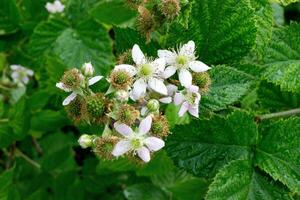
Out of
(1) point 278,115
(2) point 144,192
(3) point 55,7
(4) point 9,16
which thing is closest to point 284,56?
(1) point 278,115

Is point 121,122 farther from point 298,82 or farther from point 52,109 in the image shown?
point 52,109

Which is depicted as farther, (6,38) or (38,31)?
(6,38)

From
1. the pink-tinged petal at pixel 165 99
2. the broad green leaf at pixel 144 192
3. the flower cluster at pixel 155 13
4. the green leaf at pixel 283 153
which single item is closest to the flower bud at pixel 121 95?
the pink-tinged petal at pixel 165 99

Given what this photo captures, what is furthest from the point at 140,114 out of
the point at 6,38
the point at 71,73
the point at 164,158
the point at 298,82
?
the point at 6,38

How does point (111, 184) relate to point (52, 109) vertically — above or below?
below

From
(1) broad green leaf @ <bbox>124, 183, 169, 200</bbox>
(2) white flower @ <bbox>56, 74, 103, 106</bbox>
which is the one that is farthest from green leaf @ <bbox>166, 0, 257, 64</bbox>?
(1) broad green leaf @ <bbox>124, 183, 169, 200</bbox>

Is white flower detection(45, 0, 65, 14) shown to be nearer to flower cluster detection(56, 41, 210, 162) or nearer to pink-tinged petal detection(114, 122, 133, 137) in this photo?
flower cluster detection(56, 41, 210, 162)
